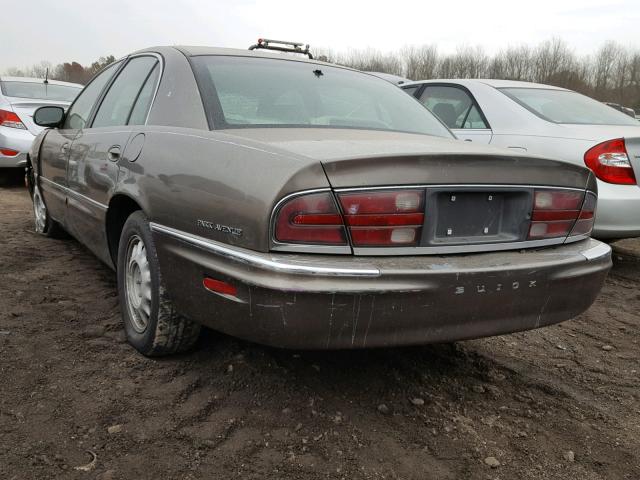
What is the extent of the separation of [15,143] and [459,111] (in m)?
5.50

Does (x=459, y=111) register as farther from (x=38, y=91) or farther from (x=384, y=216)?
(x=38, y=91)

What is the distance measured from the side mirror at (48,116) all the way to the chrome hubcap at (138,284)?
1.93m

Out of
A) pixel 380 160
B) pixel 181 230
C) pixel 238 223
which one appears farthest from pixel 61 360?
pixel 380 160

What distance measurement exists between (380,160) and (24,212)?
17.3ft

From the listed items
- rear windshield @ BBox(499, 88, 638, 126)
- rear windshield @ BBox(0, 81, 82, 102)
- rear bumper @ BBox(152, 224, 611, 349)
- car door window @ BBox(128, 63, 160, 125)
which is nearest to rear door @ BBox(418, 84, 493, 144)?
rear windshield @ BBox(499, 88, 638, 126)

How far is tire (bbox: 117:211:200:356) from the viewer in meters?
2.43

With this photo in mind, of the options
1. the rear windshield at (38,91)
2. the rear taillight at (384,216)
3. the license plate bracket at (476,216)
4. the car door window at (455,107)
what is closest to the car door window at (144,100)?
the rear taillight at (384,216)

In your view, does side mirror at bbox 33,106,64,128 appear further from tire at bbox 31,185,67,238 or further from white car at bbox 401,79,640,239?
white car at bbox 401,79,640,239

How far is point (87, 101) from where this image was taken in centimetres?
397

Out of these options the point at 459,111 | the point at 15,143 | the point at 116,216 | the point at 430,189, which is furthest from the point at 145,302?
the point at 15,143

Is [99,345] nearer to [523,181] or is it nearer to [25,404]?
[25,404]

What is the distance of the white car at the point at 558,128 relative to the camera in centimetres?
414

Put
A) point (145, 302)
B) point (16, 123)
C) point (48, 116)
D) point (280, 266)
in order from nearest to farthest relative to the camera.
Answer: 1. point (280, 266)
2. point (145, 302)
3. point (48, 116)
4. point (16, 123)

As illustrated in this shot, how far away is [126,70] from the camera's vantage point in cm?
348
